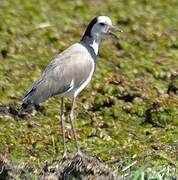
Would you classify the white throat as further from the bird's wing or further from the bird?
the bird's wing

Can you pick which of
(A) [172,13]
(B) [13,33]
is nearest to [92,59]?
(B) [13,33]

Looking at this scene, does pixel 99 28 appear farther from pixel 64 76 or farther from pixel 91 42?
pixel 64 76

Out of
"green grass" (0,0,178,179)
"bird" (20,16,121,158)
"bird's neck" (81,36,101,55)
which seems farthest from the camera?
"bird's neck" (81,36,101,55)

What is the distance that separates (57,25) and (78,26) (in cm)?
29

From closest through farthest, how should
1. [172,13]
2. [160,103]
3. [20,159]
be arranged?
[20,159] < [160,103] < [172,13]

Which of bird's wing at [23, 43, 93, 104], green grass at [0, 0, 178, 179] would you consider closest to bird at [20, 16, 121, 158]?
bird's wing at [23, 43, 93, 104]

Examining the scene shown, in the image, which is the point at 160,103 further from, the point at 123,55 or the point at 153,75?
the point at 123,55

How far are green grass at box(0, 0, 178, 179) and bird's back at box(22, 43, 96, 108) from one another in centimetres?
57

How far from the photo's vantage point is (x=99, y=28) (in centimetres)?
892

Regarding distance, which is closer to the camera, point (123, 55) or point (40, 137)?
point (40, 137)

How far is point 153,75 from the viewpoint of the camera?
10.5 metres

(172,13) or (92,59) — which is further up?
(92,59)

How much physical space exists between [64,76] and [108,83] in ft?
6.04

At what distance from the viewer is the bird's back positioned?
8.17 metres
